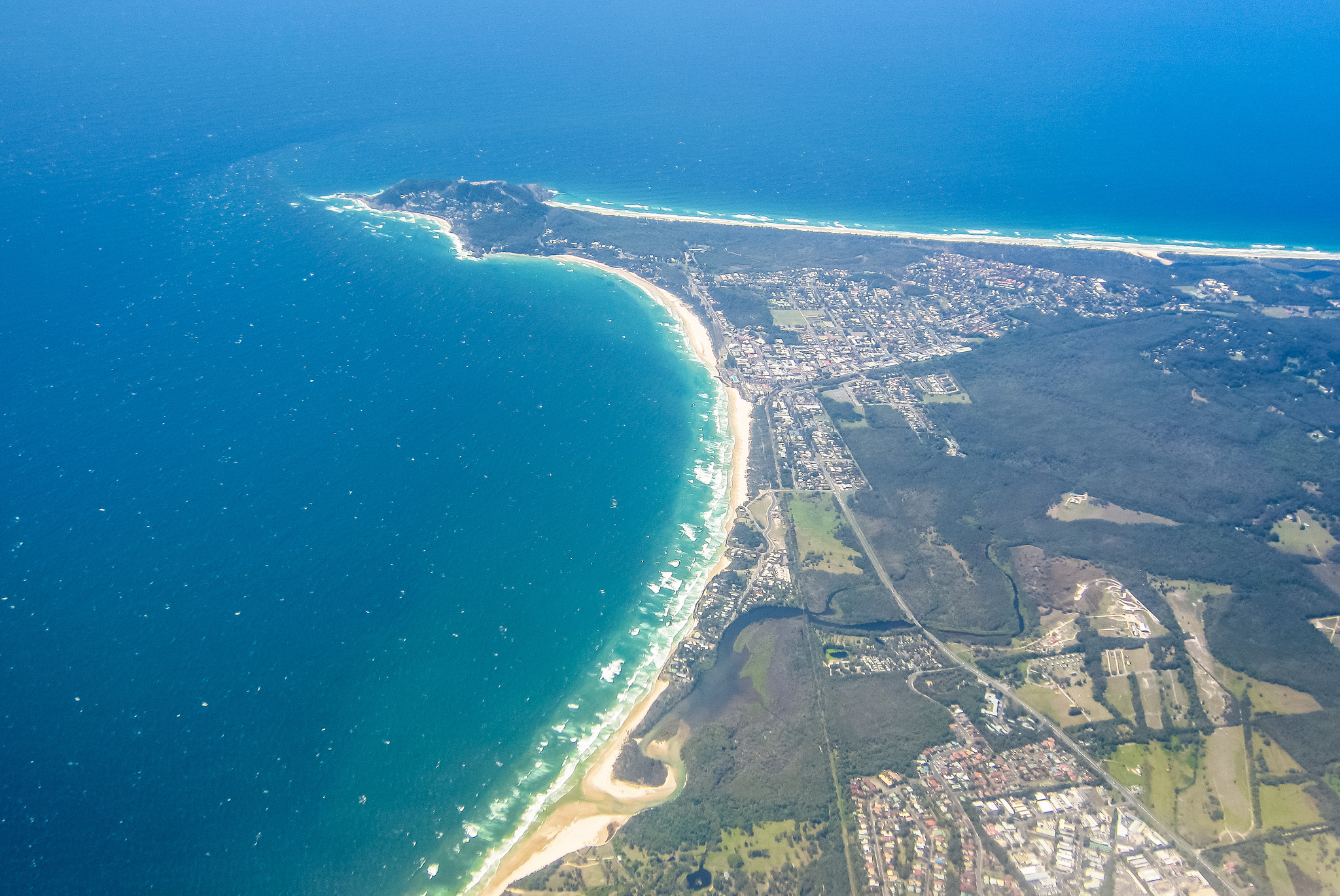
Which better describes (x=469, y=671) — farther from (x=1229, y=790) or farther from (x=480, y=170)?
(x=480, y=170)

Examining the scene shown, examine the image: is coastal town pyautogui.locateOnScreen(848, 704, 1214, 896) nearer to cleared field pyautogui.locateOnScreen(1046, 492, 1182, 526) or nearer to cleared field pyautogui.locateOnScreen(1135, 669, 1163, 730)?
cleared field pyautogui.locateOnScreen(1135, 669, 1163, 730)

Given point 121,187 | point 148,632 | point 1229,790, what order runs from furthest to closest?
point 121,187 → point 148,632 → point 1229,790

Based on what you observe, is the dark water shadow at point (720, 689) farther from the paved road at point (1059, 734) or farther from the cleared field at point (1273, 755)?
the cleared field at point (1273, 755)

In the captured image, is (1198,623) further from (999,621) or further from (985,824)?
(985,824)

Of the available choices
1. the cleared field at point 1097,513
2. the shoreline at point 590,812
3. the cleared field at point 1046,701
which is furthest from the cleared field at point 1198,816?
the shoreline at point 590,812

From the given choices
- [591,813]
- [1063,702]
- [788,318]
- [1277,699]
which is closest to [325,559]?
[591,813]

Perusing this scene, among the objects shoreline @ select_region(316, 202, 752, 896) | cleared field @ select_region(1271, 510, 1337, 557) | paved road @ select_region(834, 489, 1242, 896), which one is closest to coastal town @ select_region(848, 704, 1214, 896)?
paved road @ select_region(834, 489, 1242, 896)

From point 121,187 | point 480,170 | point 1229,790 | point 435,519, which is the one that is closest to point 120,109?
point 121,187
